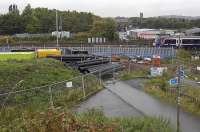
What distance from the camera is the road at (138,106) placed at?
606 inches

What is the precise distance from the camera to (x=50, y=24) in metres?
99.4

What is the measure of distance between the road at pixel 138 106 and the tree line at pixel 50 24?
195 ft

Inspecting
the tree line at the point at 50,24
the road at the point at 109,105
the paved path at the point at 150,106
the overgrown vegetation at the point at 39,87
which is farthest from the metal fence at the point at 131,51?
the tree line at the point at 50,24

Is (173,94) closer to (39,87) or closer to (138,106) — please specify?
(138,106)

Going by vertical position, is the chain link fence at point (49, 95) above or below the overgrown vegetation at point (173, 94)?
above

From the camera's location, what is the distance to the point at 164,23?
488 feet

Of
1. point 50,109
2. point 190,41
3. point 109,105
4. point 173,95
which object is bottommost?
point 109,105

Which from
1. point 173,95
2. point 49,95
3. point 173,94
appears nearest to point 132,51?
point 173,94

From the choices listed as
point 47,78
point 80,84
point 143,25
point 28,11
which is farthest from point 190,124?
point 143,25

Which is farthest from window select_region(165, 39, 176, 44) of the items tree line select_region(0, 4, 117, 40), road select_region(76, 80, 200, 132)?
road select_region(76, 80, 200, 132)

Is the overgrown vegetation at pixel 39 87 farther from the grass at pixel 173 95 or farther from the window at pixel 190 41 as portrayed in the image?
the window at pixel 190 41

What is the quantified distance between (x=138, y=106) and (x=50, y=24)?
271ft

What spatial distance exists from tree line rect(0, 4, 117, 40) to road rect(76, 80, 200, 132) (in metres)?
59.4

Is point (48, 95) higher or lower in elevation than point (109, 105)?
higher
